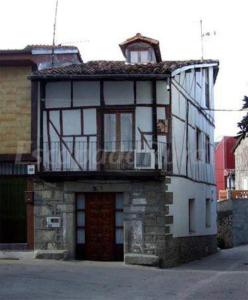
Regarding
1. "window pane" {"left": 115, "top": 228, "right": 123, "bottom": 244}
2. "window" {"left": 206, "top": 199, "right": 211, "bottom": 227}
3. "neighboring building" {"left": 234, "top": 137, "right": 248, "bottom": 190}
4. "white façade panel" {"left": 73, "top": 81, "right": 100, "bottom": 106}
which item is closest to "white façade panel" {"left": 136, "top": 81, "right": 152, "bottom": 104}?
"white façade panel" {"left": 73, "top": 81, "right": 100, "bottom": 106}

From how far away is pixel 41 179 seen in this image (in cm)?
1889

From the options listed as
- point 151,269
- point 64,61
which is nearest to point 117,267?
point 151,269

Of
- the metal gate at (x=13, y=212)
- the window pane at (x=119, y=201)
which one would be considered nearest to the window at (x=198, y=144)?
the window pane at (x=119, y=201)

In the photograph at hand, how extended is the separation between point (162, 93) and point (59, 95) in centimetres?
321

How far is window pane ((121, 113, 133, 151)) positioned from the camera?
1877 centimetres

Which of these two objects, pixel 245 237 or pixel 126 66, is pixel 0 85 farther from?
pixel 245 237

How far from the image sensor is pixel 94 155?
18.7 m

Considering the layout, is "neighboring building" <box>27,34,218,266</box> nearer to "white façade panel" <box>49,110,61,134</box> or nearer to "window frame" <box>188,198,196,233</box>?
"white façade panel" <box>49,110,61,134</box>

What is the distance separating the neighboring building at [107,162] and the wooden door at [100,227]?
3 cm

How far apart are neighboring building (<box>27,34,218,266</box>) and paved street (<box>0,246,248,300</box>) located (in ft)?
3.12

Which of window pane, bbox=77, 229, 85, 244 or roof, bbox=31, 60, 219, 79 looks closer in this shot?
roof, bbox=31, 60, 219, 79

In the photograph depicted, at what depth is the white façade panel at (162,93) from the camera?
61.8ft

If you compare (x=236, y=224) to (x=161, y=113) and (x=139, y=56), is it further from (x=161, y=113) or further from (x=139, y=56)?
(x=161, y=113)

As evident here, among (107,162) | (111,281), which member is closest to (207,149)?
(107,162)
